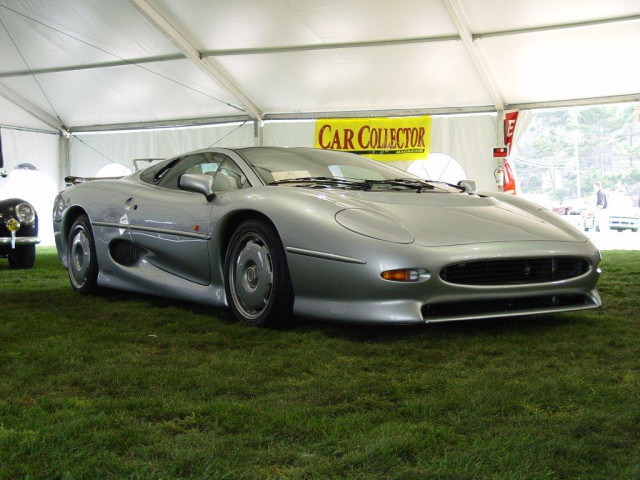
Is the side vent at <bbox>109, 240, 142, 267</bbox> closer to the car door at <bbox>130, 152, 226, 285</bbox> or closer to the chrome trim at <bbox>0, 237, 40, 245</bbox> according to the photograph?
the car door at <bbox>130, 152, 226, 285</bbox>

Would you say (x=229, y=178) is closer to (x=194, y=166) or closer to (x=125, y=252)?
(x=194, y=166)

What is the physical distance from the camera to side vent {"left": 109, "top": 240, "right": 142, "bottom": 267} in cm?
463

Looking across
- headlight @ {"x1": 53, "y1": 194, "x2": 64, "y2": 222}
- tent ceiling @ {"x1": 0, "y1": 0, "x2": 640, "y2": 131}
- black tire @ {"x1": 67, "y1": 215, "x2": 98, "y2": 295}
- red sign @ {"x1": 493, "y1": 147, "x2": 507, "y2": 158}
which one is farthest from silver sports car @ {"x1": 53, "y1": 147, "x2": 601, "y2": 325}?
red sign @ {"x1": 493, "y1": 147, "x2": 507, "y2": 158}

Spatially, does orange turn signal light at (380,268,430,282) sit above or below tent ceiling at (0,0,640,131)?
below

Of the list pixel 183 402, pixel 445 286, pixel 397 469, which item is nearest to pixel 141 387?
pixel 183 402

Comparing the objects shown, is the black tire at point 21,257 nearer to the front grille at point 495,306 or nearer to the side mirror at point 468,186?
Result: the side mirror at point 468,186

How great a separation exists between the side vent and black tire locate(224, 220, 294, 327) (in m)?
1.03

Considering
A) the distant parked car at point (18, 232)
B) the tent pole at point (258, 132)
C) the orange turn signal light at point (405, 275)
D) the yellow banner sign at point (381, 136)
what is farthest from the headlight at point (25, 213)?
the tent pole at point (258, 132)

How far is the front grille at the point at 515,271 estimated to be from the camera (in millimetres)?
3270

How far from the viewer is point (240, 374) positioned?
2641 millimetres

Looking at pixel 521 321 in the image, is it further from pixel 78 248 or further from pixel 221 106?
pixel 221 106

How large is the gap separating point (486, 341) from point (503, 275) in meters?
0.34

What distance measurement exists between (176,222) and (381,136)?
1014cm

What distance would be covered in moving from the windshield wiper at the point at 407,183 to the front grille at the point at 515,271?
821mm
